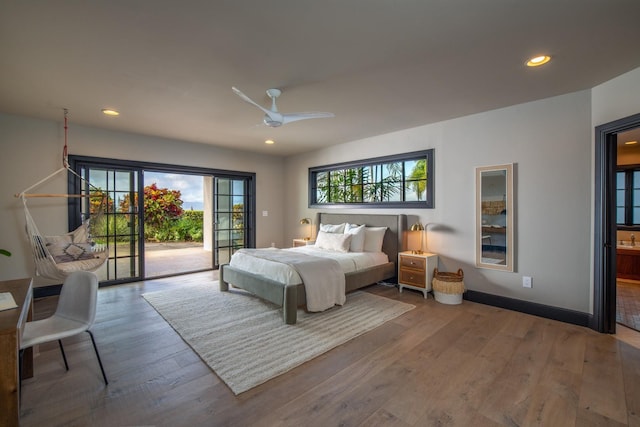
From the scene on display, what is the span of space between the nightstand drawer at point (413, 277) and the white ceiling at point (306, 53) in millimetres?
2239

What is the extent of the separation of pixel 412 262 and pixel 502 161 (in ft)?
5.84

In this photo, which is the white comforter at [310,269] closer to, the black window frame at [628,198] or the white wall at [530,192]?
the white wall at [530,192]

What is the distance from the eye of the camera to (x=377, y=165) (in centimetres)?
516

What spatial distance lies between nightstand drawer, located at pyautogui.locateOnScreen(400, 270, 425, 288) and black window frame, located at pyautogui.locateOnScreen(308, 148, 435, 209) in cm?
101

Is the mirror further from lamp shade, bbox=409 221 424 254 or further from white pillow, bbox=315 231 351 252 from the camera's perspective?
white pillow, bbox=315 231 351 252

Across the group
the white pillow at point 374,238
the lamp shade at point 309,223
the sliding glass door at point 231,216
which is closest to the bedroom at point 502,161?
the white pillow at point 374,238

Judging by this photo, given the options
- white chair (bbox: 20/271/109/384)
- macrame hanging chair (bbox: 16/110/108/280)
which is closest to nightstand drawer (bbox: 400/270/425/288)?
white chair (bbox: 20/271/109/384)

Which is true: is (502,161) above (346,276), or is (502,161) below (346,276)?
above

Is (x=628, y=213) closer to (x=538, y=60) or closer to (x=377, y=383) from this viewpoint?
(x=538, y=60)

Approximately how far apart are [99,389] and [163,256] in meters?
6.26

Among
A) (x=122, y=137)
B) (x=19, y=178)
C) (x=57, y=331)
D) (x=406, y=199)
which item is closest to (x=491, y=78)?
(x=406, y=199)

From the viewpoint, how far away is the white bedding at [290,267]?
132 inches

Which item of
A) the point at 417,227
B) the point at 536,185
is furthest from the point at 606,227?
the point at 417,227

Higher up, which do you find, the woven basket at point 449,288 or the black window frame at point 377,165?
the black window frame at point 377,165
